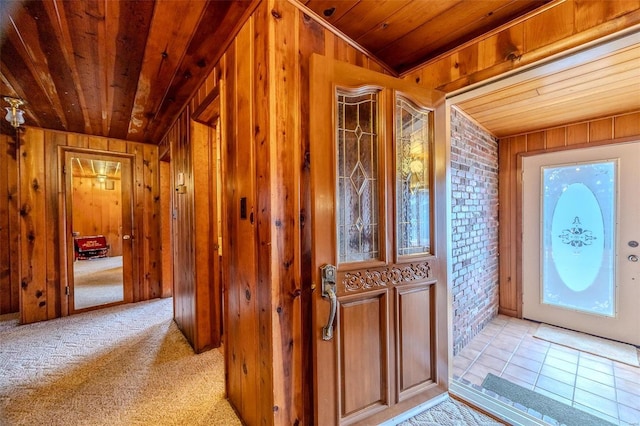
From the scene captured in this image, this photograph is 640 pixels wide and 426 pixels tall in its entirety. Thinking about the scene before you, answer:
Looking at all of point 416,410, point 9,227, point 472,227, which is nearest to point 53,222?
point 9,227

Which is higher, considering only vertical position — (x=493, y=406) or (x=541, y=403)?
(x=493, y=406)

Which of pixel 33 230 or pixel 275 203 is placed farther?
pixel 33 230

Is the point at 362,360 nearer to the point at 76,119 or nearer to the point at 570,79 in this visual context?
the point at 570,79

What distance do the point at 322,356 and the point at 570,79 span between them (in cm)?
276

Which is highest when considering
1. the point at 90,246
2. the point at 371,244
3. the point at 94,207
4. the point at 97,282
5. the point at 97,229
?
the point at 94,207

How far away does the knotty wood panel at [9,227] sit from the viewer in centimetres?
325

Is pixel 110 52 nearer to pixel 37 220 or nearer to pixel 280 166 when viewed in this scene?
pixel 280 166

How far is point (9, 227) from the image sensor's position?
335 centimetres

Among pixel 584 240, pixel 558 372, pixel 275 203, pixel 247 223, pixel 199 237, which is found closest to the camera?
pixel 275 203

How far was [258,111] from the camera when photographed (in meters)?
1.33

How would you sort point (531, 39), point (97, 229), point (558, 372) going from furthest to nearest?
point (97, 229)
point (558, 372)
point (531, 39)

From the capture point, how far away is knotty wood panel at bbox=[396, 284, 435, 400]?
1.57m

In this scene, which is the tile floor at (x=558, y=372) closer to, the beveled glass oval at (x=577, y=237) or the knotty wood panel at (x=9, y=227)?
the beveled glass oval at (x=577, y=237)

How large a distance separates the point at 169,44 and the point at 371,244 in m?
1.77
